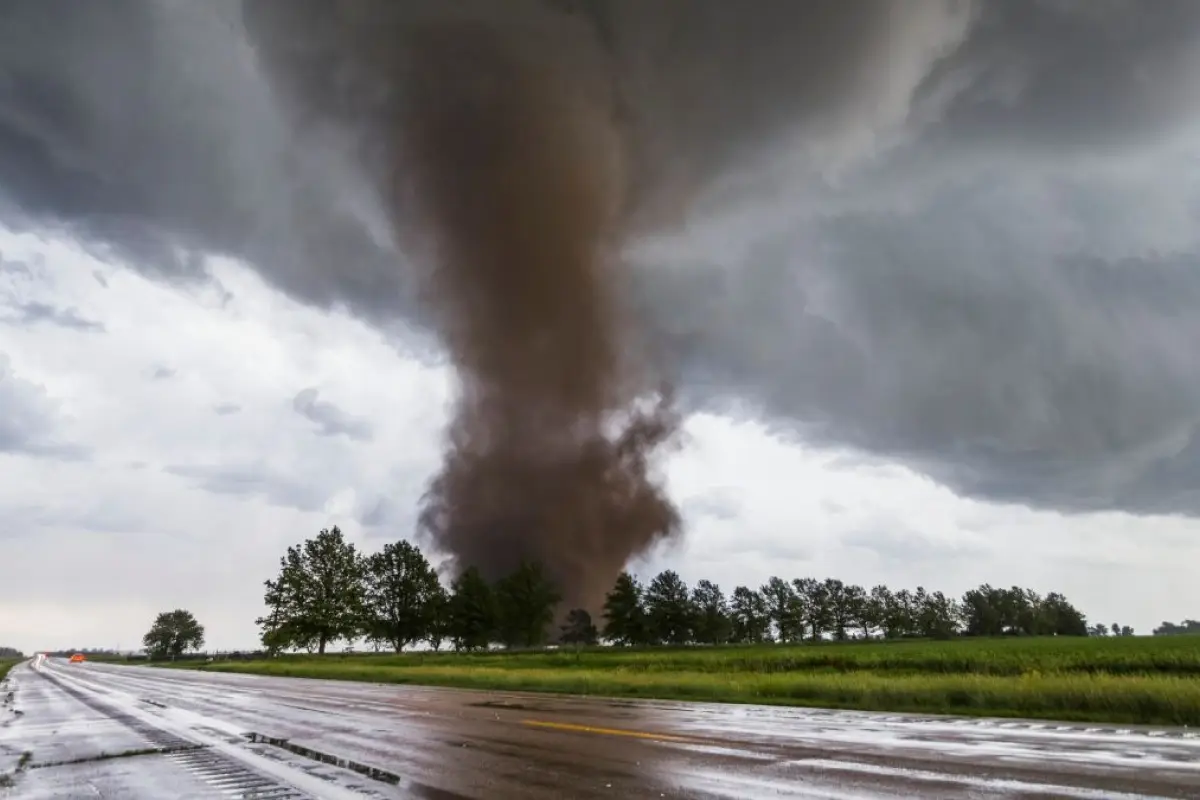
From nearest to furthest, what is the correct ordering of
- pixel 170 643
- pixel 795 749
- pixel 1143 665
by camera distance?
pixel 795 749 < pixel 1143 665 < pixel 170 643

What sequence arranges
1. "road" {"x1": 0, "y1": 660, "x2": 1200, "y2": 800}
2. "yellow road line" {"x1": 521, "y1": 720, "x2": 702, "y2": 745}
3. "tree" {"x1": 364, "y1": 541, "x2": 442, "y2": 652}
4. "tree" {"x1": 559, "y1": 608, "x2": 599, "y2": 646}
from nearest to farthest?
"road" {"x1": 0, "y1": 660, "x2": 1200, "y2": 800} → "yellow road line" {"x1": 521, "y1": 720, "x2": 702, "y2": 745} → "tree" {"x1": 364, "y1": 541, "x2": 442, "y2": 652} → "tree" {"x1": 559, "y1": 608, "x2": 599, "y2": 646}

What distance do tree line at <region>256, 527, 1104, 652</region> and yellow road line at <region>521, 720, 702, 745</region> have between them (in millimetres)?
80734

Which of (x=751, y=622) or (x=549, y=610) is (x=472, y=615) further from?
(x=751, y=622)

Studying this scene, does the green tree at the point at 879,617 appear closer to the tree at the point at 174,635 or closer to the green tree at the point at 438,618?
the green tree at the point at 438,618

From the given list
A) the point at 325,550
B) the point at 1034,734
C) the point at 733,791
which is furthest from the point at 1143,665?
the point at 325,550

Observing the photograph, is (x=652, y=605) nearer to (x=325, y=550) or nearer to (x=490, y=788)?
(x=325, y=550)

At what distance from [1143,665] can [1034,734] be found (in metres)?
31.5

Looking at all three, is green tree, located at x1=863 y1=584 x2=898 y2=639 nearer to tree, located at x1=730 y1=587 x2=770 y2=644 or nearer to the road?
tree, located at x1=730 y1=587 x2=770 y2=644

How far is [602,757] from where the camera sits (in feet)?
33.9

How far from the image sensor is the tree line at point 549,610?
88562 mm

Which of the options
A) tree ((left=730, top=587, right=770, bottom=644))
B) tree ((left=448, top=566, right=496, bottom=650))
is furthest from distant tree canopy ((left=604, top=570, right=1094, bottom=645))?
tree ((left=448, top=566, right=496, bottom=650))

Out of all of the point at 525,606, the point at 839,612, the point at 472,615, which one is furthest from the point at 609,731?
the point at 839,612

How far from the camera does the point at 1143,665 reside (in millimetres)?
36062

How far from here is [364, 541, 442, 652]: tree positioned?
110 meters
